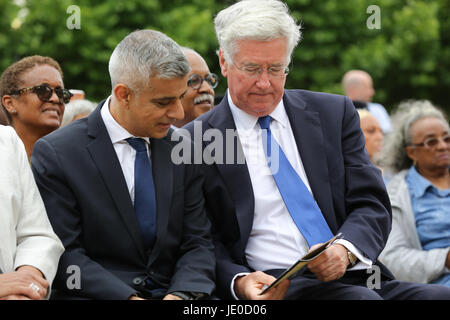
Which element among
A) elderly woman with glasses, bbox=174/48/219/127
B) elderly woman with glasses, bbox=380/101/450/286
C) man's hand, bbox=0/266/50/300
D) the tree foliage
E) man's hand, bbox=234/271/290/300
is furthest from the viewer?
the tree foliage

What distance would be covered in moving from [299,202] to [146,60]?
3.69ft

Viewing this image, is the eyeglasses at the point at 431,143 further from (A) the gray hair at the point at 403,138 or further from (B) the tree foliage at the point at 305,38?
(B) the tree foliage at the point at 305,38

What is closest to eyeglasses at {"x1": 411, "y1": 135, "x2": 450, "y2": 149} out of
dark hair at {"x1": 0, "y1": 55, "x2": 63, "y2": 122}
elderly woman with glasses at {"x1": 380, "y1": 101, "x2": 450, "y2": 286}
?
elderly woman with glasses at {"x1": 380, "y1": 101, "x2": 450, "y2": 286}

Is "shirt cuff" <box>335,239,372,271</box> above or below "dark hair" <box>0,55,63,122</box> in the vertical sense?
below

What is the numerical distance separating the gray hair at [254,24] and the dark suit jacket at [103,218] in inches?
32.3

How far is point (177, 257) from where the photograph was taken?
3.91m

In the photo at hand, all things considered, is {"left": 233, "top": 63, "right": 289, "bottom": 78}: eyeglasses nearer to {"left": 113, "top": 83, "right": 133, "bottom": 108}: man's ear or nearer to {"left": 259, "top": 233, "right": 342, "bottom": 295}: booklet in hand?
{"left": 113, "top": 83, "right": 133, "bottom": 108}: man's ear

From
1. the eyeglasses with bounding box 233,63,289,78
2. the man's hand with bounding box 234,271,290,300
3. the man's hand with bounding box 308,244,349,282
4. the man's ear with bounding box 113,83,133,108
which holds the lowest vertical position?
the man's hand with bounding box 234,271,290,300

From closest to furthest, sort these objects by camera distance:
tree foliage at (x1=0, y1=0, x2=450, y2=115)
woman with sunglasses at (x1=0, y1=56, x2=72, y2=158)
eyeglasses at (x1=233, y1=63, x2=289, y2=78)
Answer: eyeglasses at (x1=233, y1=63, x2=289, y2=78) → woman with sunglasses at (x1=0, y1=56, x2=72, y2=158) → tree foliage at (x1=0, y1=0, x2=450, y2=115)

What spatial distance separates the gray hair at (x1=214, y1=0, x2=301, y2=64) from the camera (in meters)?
3.89

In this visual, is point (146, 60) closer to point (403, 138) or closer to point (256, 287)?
point (256, 287)

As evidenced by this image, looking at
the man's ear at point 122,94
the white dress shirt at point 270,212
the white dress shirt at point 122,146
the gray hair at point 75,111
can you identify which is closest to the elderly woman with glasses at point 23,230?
the white dress shirt at point 122,146

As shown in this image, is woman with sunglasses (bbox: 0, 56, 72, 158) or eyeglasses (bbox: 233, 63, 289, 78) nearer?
eyeglasses (bbox: 233, 63, 289, 78)

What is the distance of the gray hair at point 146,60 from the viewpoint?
3703 mm
